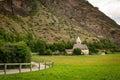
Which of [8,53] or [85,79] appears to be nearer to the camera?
Answer: [85,79]

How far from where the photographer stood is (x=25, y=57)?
48.6 meters

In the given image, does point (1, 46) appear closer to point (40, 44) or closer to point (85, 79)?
point (85, 79)

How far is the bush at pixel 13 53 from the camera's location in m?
42.6

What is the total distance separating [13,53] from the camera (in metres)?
45.8

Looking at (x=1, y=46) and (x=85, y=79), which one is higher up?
(x=1, y=46)

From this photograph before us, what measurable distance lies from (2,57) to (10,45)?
17.6ft

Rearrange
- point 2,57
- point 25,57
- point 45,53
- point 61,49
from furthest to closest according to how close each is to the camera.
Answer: point 61,49 → point 45,53 → point 25,57 → point 2,57

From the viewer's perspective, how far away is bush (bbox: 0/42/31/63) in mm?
42622

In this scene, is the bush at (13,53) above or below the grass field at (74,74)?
above

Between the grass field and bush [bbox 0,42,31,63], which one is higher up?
bush [bbox 0,42,31,63]

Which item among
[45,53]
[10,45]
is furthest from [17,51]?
[45,53]

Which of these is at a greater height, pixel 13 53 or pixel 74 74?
pixel 13 53

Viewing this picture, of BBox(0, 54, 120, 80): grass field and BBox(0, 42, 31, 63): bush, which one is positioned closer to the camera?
BBox(0, 54, 120, 80): grass field

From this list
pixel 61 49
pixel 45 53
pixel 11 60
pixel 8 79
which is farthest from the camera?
pixel 61 49
